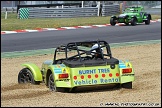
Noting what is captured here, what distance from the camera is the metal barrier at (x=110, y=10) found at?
40.4m

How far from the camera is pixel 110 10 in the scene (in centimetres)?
4206

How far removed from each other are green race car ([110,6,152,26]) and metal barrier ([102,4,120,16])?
8.84 meters

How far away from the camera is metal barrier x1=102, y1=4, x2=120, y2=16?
4037 centimetres

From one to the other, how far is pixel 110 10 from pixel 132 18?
485 inches

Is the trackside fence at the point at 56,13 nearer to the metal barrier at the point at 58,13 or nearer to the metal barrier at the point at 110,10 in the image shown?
the metal barrier at the point at 58,13

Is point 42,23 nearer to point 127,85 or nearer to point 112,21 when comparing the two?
point 112,21

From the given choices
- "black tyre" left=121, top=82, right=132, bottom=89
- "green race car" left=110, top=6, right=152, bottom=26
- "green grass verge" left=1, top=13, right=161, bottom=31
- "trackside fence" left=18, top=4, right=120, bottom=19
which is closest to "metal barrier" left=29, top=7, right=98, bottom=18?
"trackside fence" left=18, top=4, right=120, bottom=19

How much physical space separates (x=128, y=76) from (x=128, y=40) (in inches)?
462

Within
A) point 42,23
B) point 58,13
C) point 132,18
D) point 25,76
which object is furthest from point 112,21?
point 25,76

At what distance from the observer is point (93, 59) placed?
8922 millimetres

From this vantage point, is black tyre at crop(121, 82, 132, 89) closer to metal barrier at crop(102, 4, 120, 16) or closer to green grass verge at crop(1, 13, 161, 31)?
green grass verge at crop(1, 13, 161, 31)

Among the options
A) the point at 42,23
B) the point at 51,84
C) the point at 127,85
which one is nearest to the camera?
the point at 51,84

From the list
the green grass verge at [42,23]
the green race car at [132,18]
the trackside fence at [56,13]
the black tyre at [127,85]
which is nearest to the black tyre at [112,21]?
the green race car at [132,18]

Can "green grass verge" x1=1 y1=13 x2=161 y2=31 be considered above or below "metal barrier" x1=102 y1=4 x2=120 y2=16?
below
